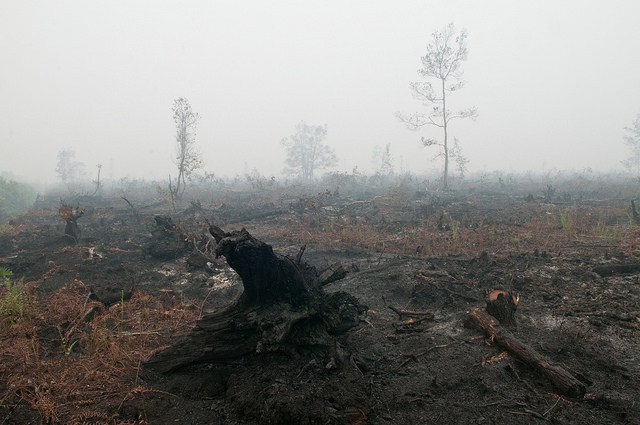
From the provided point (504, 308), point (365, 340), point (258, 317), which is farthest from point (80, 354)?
point (504, 308)

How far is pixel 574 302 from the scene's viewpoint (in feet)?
16.1

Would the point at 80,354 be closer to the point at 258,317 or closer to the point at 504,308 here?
the point at 258,317

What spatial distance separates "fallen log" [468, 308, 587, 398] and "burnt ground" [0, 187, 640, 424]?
0.07m

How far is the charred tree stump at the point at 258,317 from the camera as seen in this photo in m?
3.50

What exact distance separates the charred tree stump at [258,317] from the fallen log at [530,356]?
5.34ft

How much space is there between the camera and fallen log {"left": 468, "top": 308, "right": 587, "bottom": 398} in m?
3.00

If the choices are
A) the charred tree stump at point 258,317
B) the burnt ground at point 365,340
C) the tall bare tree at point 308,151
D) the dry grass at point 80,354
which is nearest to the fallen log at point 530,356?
the burnt ground at point 365,340

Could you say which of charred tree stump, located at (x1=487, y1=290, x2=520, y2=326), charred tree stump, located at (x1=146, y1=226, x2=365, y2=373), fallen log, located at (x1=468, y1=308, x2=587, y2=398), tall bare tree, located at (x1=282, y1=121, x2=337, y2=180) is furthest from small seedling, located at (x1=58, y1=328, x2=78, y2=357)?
tall bare tree, located at (x1=282, y1=121, x2=337, y2=180)

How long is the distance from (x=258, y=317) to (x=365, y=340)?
151 cm

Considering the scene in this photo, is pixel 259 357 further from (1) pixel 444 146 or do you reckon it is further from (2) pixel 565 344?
(1) pixel 444 146

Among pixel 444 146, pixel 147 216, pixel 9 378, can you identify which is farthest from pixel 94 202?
pixel 444 146

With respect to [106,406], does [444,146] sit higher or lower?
higher

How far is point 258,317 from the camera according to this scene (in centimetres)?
359

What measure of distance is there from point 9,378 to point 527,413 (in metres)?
4.71
